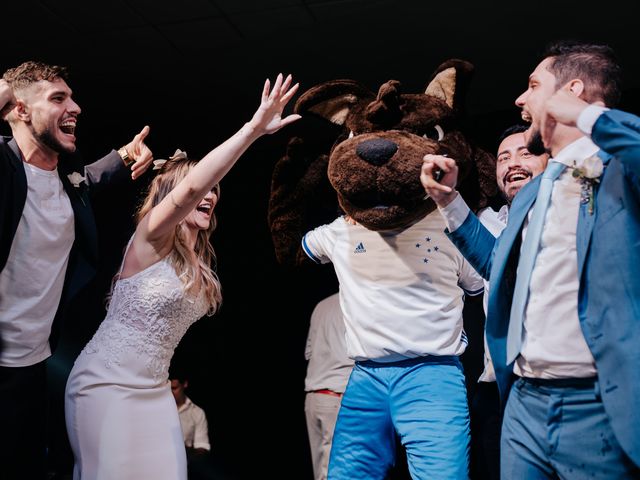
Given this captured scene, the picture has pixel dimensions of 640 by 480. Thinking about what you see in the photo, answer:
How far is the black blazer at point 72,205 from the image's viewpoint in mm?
2484

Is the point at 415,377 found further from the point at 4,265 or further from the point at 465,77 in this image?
the point at 4,265

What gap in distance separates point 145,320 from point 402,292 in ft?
3.11

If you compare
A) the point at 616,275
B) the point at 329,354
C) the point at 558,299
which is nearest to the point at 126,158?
the point at 329,354

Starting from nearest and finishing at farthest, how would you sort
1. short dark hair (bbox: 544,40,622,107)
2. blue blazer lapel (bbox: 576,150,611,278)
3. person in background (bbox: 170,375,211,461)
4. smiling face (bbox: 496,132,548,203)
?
blue blazer lapel (bbox: 576,150,611,278) < short dark hair (bbox: 544,40,622,107) < smiling face (bbox: 496,132,548,203) < person in background (bbox: 170,375,211,461)

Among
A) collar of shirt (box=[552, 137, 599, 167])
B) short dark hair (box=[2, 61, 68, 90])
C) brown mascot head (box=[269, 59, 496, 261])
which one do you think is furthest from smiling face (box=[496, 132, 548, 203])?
short dark hair (box=[2, 61, 68, 90])

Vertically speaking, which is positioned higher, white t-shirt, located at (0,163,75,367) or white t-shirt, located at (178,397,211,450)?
white t-shirt, located at (0,163,75,367)

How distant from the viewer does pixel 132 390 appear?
8.13 ft

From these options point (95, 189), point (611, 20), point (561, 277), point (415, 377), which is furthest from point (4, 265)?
point (611, 20)

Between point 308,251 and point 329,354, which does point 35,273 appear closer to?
point 308,251

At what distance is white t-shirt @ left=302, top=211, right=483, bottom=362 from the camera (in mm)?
2514

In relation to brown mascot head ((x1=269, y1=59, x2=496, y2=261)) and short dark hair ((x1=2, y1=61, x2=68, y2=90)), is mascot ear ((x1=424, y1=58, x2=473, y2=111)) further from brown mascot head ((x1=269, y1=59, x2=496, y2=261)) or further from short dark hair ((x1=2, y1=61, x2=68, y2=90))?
short dark hair ((x1=2, y1=61, x2=68, y2=90))

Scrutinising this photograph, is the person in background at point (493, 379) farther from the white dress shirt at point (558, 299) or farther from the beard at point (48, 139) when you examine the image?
the beard at point (48, 139)

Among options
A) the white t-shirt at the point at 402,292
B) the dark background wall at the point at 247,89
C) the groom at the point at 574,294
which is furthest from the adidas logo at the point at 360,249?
the dark background wall at the point at 247,89

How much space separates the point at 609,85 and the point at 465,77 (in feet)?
2.92
